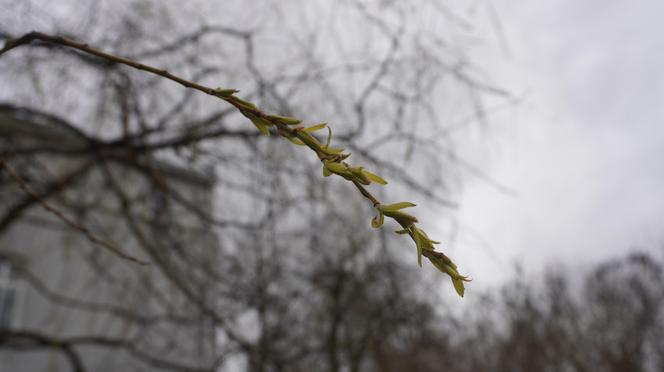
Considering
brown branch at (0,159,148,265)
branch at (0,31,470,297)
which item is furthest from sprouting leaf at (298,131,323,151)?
brown branch at (0,159,148,265)

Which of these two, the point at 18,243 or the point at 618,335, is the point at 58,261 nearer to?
the point at 18,243

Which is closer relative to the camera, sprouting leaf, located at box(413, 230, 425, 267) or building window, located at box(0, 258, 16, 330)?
sprouting leaf, located at box(413, 230, 425, 267)

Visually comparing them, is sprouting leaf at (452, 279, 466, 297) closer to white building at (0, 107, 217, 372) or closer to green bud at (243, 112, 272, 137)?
green bud at (243, 112, 272, 137)

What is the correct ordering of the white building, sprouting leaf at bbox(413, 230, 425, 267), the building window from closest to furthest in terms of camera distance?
sprouting leaf at bbox(413, 230, 425, 267) → the white building → the building window

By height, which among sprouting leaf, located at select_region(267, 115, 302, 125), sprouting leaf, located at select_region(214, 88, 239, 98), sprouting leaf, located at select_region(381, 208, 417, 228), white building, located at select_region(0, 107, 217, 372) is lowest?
sprouting leaf, located at select_region(381, 208, 417, 228)

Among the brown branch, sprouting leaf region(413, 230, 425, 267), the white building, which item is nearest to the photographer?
sprouting leaf region(413, 230, 425, 267)

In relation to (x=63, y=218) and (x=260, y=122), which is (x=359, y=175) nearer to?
(x=260, y=122)

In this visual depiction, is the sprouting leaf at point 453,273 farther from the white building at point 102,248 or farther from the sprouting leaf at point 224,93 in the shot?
the white building at point 102,248

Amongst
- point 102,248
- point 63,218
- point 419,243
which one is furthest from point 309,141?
point 102,248

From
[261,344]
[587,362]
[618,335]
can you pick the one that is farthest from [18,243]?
[618,335]

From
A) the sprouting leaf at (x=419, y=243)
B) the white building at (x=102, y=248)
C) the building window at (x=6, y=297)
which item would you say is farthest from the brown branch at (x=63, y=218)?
the building window at (x=6, y=297)

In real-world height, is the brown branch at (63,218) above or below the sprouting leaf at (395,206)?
above
